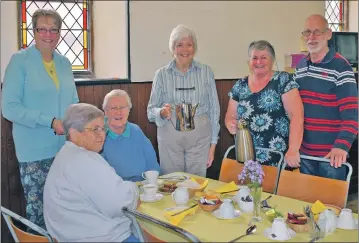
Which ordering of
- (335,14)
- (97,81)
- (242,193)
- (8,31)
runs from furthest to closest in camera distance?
1. (335,14)
2. (97,81)
3. (8,31)
4. (242,193)

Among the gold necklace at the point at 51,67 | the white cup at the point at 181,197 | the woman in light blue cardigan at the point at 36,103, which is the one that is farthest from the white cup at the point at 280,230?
the gold necklace at the point at 51,67

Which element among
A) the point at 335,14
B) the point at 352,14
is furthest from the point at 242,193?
the point at 352,14

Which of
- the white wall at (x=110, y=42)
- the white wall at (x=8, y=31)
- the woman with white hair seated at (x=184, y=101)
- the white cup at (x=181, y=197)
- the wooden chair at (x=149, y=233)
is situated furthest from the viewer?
the white wall at (x=110, y=42)

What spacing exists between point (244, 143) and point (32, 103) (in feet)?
3.77

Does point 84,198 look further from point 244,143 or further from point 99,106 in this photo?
point 99,106

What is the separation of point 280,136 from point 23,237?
1427 mm

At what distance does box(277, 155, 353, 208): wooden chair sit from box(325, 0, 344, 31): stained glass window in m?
3.13

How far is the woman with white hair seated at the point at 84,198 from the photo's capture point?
1.58 meters

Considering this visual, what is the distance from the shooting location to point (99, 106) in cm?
326

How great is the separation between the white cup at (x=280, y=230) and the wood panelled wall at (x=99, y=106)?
204 cm

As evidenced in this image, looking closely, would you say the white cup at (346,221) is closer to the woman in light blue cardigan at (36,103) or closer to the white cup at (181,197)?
the white cup at (181,197)

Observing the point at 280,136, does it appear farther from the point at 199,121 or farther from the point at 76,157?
the point at 76,157

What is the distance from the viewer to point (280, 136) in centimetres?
239

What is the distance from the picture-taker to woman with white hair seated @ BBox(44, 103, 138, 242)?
1577mm
